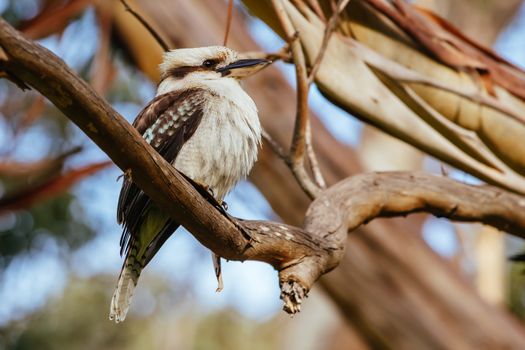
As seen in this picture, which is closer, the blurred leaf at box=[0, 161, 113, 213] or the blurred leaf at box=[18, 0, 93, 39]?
the blurred leaf at box=[0, 161, 113, 213]

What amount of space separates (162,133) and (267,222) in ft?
1.92

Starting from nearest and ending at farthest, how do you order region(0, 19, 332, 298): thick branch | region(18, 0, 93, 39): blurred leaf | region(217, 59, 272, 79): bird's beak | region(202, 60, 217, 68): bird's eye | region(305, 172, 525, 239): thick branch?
1. region(0, 19, 332, 298): thick branch
2. region(305, 172, 525, 239): thick branch
3. region(217, 59, 272, 79): bird's beak
4. region(202, 60, 217, 68): bird's eye
5. region(18, 0, 93, 39): blurred leaf

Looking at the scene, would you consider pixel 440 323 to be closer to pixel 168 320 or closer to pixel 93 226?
pixel 93 226

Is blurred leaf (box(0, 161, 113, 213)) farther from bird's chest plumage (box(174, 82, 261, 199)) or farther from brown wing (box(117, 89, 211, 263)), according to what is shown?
bird's chest plumage (box(174, 82, 261, 199))

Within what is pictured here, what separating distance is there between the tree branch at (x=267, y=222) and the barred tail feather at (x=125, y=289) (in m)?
0.58

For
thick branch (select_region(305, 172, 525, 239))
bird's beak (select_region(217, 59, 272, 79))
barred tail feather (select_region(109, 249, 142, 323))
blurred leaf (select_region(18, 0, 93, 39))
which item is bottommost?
barred tail feather (select_region(109, 249, 142, 323))

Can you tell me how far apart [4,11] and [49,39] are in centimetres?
48

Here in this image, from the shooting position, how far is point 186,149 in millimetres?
2473

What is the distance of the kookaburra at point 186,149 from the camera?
8.07 feet

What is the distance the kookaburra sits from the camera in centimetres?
246

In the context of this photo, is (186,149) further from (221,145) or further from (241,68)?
(241,68)

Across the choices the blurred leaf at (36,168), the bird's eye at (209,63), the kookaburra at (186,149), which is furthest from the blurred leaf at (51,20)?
the kookaburra at (186,149)

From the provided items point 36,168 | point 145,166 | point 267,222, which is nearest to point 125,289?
point 267,222

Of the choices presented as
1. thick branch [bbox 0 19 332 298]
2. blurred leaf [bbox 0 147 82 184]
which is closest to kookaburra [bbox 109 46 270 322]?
thick branch [bbox 0 19 332 298]
